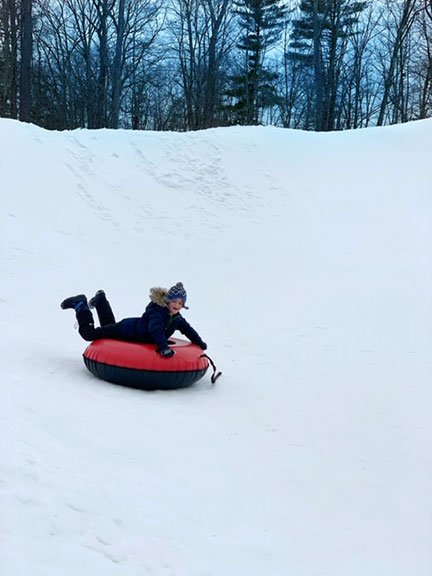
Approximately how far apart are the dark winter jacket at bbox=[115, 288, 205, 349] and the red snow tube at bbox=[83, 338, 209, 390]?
112 mm

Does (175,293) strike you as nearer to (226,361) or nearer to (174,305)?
(174,305)

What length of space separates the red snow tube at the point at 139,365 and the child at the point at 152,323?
116 mm

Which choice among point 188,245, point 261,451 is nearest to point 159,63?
point 188,245

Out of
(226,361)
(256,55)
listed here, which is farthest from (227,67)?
(226,361)

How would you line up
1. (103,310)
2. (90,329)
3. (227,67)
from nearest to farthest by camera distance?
(90,329)
(103,310)
(227,67)

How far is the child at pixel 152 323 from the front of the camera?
16.7 feet

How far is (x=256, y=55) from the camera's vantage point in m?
29.3

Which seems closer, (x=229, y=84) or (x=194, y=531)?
(x=194, y=531)

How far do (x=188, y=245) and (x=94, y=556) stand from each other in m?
8.23

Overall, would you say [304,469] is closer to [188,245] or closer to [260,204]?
[188,245]

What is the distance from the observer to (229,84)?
28.5 metres

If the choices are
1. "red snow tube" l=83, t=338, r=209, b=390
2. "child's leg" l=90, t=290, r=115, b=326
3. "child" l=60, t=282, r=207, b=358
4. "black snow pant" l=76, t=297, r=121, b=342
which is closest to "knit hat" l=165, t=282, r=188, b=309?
"child" l=60, t=282, r=207, b=358

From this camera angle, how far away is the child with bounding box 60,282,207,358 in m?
5.09

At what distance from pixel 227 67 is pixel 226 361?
83.0 feet
